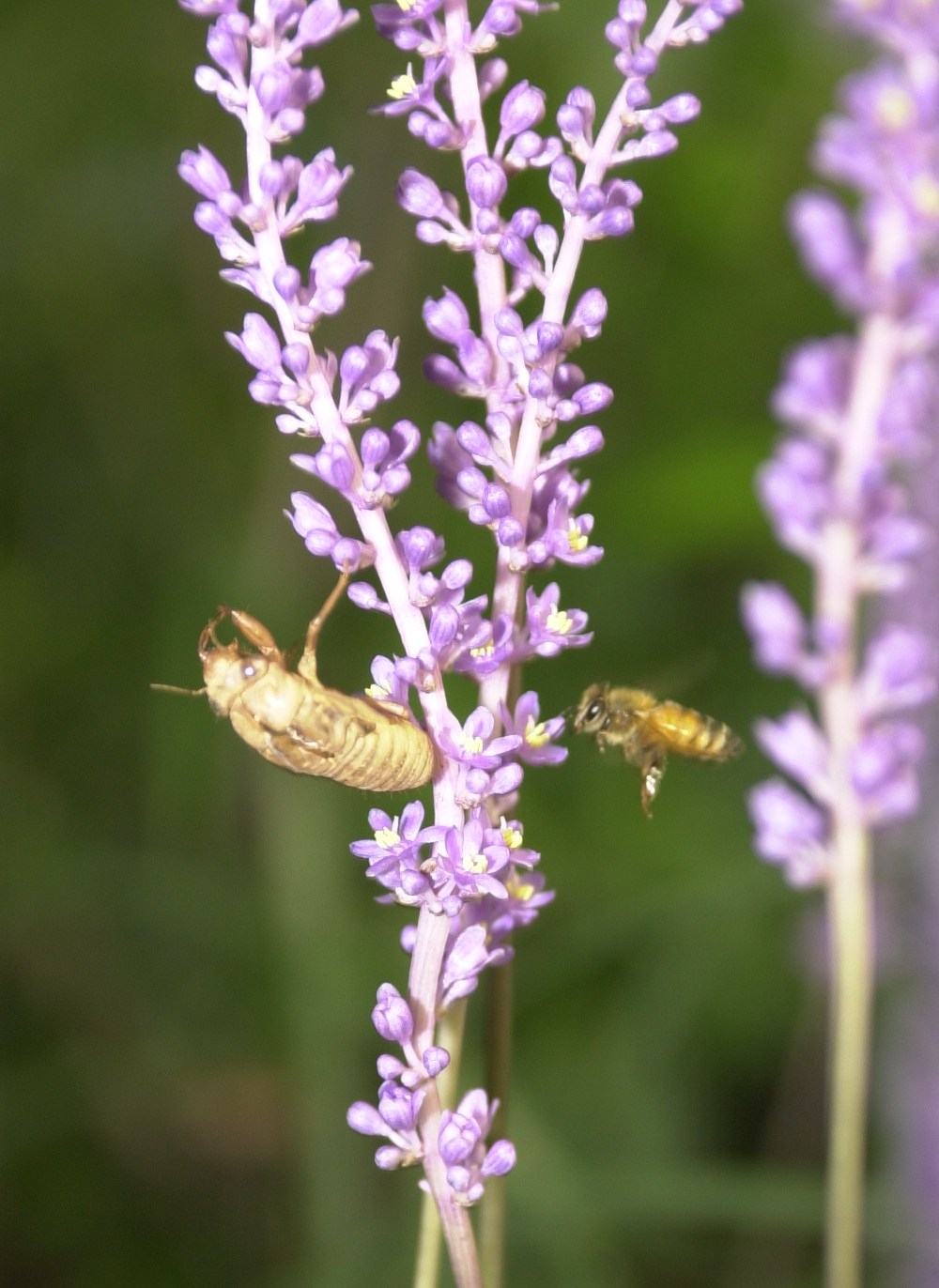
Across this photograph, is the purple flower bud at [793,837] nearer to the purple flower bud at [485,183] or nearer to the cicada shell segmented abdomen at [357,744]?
the cicada shell segmented abdomen at [357,744]

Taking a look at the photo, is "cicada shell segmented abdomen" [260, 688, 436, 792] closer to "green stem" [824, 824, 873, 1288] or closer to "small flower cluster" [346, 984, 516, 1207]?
"small flower cluster" [346, 984, 516, 1207]

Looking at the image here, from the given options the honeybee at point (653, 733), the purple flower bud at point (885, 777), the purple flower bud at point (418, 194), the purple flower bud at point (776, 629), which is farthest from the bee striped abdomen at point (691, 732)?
the purple flower bud at point (418, 194)

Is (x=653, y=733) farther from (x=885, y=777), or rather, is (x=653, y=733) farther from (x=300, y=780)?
(x=300, y=780)

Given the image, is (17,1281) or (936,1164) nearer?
(936,1164)

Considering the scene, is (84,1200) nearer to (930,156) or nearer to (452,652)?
(452,652)

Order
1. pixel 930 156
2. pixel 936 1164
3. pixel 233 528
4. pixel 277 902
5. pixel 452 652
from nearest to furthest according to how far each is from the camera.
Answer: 1. pixel 452 652
2. pixel 930 156
3. pixel 936 1164
4. pixel 277 902
5. pixel 233 528

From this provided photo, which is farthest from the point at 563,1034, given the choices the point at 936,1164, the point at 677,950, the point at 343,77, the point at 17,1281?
the point at 343,77

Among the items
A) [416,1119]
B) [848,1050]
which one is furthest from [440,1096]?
[848,1050]
